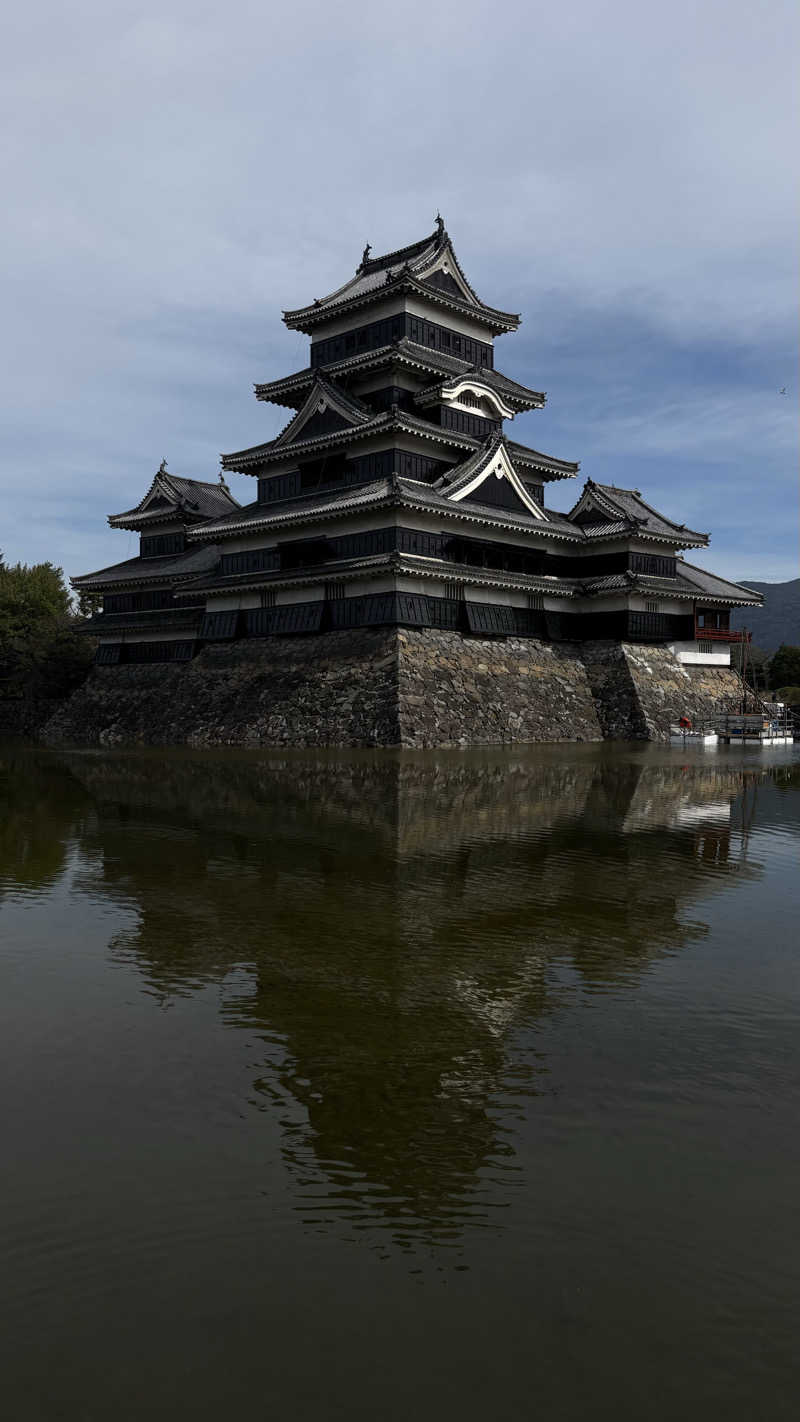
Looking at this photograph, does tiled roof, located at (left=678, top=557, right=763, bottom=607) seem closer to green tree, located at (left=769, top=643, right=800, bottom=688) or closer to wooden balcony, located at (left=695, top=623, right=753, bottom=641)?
wooden balcony, located at (left=695, top=623, right=753, bottom=641)

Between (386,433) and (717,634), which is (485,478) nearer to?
(386,433)

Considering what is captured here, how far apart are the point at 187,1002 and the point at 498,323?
43.4 meters

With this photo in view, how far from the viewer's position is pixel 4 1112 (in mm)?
5023

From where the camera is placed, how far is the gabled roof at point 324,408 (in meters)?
39.2

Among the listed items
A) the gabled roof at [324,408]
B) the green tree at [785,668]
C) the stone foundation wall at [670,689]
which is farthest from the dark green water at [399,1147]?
the green tree at [785,668]

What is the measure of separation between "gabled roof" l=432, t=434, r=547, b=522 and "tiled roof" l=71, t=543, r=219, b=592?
1561 cm

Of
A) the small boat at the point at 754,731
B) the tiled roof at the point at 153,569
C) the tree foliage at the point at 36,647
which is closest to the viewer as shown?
the small boat at the point at 754,731

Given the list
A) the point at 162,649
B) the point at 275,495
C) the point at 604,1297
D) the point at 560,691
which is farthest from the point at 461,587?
the point at 604,1297

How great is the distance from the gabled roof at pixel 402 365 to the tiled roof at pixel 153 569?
29.3 ft

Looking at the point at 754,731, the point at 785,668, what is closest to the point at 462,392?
the point at 754,731

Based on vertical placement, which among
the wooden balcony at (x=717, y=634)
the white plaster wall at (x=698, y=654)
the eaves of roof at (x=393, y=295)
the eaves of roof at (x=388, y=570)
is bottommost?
the white plaster wall at (x=698, y=654)

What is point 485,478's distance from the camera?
129 ft

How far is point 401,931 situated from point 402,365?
35.7m

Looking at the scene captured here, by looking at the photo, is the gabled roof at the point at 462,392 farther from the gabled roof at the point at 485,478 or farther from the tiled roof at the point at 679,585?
the tiled roof at the point at 679,585
